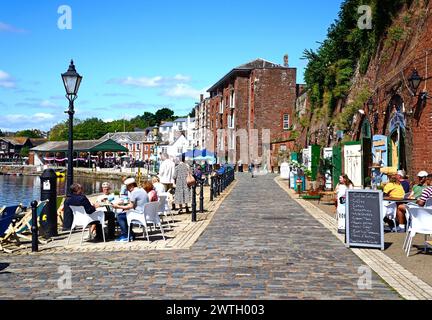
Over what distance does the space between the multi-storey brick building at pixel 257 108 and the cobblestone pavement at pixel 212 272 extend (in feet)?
167

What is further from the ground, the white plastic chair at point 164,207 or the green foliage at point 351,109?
the green foliage at point 351,109

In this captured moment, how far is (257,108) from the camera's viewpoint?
213 ft

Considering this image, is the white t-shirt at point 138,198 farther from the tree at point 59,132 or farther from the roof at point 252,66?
the tree at point 59,132

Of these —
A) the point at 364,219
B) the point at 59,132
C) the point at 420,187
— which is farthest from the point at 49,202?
the point at 59,132

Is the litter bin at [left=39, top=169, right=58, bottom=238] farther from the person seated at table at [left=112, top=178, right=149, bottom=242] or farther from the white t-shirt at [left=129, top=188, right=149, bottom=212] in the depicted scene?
the white t-shirt at [left=129, top=188, right=149, bottom=212]

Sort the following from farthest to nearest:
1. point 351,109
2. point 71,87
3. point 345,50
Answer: point 345,50, point 351,109, point 71,87

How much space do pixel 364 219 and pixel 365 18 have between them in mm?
16249

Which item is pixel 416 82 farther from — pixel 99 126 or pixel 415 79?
pixel 99 126

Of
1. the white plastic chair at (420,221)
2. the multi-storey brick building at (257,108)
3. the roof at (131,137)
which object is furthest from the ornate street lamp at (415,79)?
the roof at (131,137)

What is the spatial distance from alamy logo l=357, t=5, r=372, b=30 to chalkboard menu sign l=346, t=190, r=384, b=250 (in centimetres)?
1524

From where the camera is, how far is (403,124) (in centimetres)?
1862

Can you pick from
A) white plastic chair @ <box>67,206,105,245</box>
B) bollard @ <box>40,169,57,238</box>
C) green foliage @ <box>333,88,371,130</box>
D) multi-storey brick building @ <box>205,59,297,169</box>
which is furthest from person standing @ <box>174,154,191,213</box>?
multi-storey brick building @ <box>205,59,297,169</box>

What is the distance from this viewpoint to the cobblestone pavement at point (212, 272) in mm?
7113
